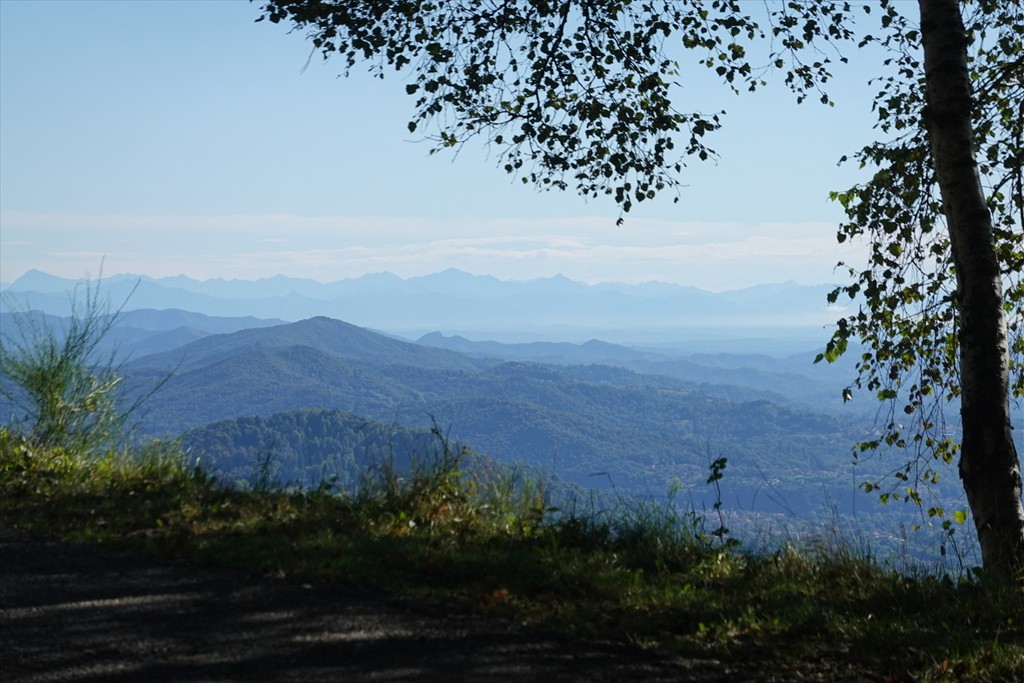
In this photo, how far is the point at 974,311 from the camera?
6.80m

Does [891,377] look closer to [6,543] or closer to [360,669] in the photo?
[360,669]

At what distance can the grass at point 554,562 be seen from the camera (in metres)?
5.06

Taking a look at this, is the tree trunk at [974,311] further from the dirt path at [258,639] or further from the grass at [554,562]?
the dirt path at [258,639]

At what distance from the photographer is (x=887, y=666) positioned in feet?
15.6

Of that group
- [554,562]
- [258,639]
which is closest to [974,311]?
[554,562]

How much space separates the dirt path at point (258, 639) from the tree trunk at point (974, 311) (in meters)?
3.06

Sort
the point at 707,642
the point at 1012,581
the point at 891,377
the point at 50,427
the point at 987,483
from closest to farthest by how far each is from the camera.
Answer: the point at 707,642
the point at 1012,581
the point at 987,483
the point at 891,377
the point at 50,427

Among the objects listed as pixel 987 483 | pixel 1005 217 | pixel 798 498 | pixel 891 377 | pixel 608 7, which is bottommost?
pixel 798 498

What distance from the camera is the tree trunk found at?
21.6 feet

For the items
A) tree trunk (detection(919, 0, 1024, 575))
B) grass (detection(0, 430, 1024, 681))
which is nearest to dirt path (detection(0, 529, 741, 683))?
grass (detection(0, 430, 1024, 681))

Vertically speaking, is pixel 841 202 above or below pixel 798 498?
above

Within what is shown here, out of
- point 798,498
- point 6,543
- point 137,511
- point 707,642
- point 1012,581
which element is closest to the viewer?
point 707,642

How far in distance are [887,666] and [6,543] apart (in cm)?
647

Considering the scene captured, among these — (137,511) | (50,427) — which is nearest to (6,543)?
(137,511)
